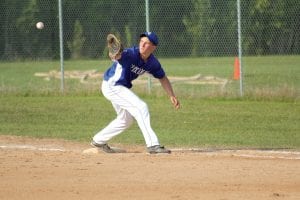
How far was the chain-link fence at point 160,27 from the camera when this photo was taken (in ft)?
65.8

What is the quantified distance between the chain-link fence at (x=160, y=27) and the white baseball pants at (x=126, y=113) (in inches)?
359

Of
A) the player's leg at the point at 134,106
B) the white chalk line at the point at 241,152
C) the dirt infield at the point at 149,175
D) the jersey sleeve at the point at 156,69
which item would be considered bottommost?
the white chalk line at the point at 241,152

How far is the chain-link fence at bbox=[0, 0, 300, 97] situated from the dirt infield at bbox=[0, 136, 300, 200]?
902 centimetres

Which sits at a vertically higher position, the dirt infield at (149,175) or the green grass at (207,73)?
the dirt infield at (149,175)

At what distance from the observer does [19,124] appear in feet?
50.0

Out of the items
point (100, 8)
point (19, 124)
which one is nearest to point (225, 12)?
point (100, 8)

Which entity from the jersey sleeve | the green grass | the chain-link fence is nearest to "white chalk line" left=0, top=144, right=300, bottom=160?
the jersey sleeve

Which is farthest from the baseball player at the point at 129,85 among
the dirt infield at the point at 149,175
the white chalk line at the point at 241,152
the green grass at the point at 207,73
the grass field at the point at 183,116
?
the green grass at the point at 207,73

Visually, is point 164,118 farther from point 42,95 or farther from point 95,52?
point 95,52

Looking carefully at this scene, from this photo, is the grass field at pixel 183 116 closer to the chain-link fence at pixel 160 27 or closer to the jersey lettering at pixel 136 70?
the chain-link fence at pixel 160 27

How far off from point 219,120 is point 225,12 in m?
6.56

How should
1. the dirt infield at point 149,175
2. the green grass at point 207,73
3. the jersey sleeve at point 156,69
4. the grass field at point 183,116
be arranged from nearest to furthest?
1. the dirt infield at point 149,175
2. the jersey sleeve at point 156,69
3. the grass field at point 183,116
4. the green grass at point 207,73

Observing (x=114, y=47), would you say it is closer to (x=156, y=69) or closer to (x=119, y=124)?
(x=156, y=69)

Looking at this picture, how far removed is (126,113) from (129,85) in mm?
389
